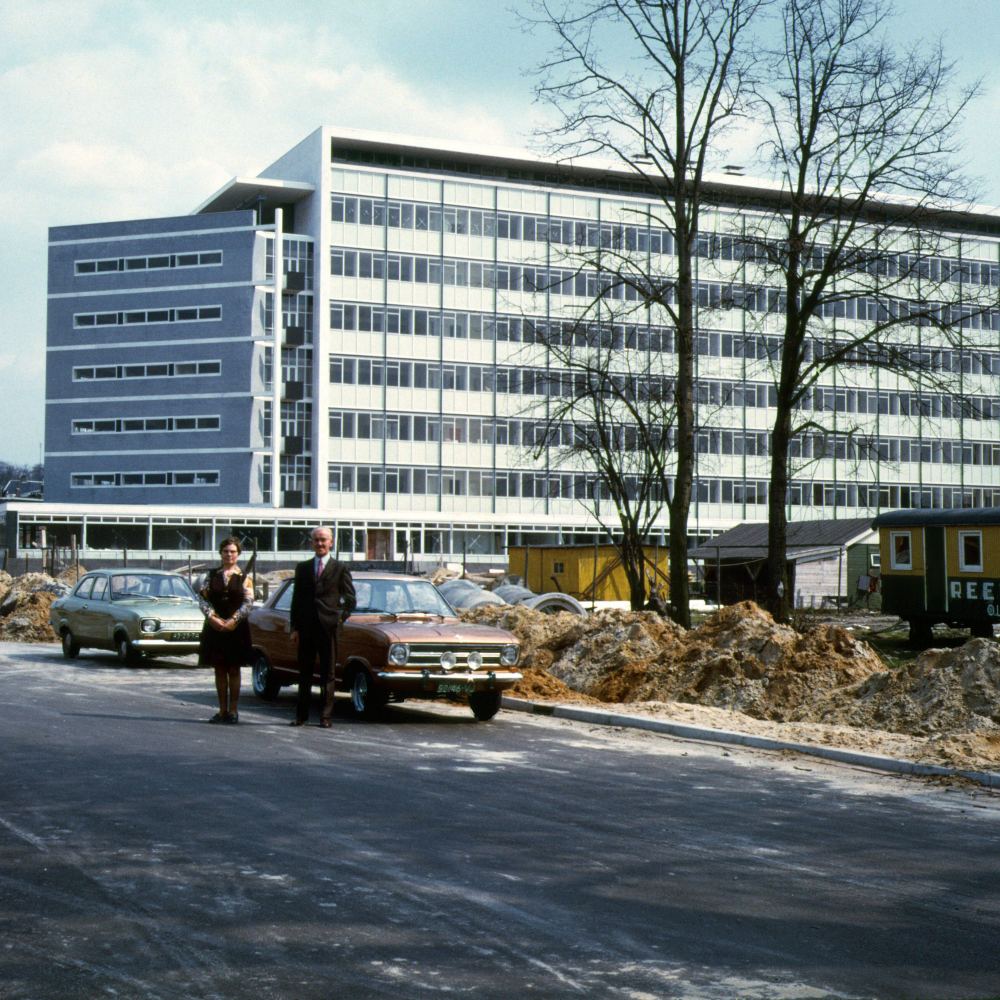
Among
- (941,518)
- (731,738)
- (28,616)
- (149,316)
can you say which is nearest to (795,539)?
(941,518)

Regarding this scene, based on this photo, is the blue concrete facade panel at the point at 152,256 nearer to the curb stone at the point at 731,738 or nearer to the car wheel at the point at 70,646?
the car wheel at the point at 70,646

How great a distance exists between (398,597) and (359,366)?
6303 centimetres

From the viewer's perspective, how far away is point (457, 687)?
14.3 metres

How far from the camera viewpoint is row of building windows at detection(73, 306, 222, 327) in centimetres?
8138

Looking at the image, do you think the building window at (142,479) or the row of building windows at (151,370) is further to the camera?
the row of building windows at (151,370)

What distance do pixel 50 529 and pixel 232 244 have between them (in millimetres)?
21031

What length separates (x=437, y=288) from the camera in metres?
79.0

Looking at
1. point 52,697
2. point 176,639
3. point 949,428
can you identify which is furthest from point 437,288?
point 52,697

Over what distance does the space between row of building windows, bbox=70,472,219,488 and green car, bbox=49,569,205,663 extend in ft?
189

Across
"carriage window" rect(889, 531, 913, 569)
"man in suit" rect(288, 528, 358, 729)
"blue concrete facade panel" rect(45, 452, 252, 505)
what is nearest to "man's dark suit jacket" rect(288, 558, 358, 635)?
"man in suit" rect(288, 528, 358, 729)

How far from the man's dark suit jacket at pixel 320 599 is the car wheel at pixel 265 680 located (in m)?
2.86

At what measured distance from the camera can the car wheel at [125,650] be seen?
21.4 m

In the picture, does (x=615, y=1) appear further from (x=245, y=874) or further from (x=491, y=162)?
(x=491, y=162)

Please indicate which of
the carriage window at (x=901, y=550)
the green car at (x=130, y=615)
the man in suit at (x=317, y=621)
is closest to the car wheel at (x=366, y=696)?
the man in suit at (x=317, y=621)
